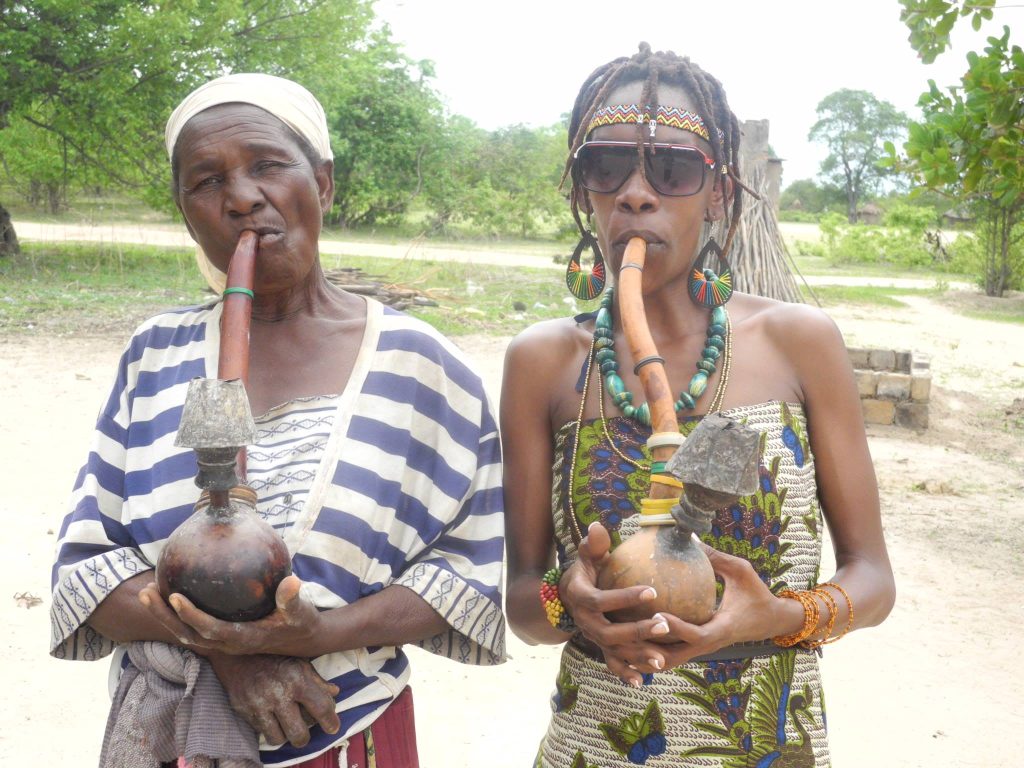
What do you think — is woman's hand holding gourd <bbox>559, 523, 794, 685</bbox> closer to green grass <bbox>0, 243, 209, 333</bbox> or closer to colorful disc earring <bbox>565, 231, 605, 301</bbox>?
colorful disc earring <bbox>565, 231, 605, 301</bbox>

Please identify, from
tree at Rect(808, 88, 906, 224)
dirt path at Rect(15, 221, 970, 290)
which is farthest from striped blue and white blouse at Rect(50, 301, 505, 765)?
tree at Rect(808, 88, 906, 224)

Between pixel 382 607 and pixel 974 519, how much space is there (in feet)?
17.1

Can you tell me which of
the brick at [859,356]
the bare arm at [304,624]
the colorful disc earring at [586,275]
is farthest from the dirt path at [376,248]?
the bare arm at [304,624]

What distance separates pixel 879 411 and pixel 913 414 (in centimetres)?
25

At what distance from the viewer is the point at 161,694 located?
4.84ft

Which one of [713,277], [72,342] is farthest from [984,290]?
[713,277]

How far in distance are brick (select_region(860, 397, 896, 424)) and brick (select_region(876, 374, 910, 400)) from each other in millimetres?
56

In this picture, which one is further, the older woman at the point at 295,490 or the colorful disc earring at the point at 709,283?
the colorful disc earring at the point at 709,283

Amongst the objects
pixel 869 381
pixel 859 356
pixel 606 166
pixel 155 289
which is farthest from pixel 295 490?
pixel 155 289

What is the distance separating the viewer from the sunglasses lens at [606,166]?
1.58 m

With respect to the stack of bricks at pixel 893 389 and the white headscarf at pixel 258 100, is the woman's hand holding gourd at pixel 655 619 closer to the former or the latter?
the white headscarf at pixel 258 100

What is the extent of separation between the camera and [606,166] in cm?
160

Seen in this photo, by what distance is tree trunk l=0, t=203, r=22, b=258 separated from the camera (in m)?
13.5

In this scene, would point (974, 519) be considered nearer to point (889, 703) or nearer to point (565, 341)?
point (889, 703)
